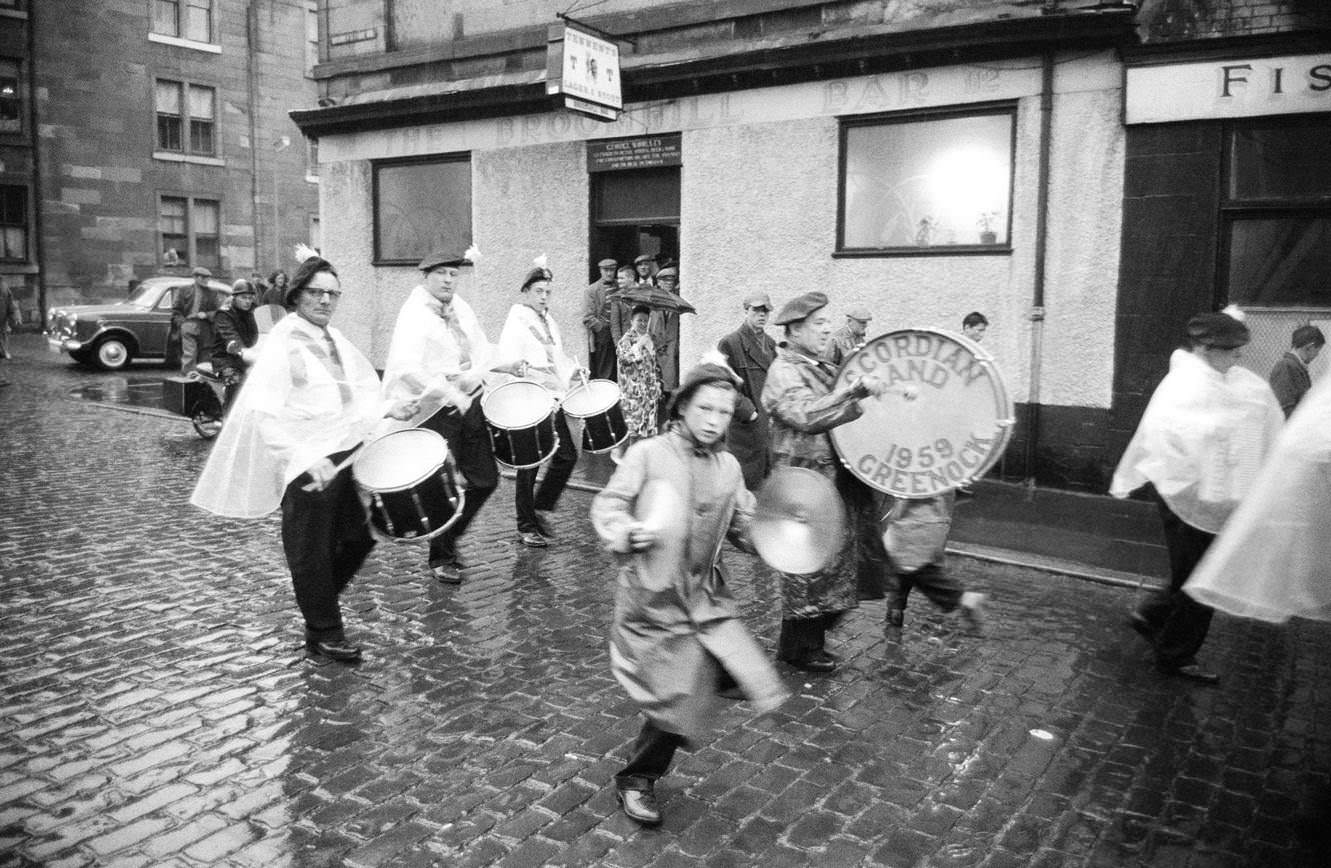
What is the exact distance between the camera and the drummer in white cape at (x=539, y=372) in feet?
26.1

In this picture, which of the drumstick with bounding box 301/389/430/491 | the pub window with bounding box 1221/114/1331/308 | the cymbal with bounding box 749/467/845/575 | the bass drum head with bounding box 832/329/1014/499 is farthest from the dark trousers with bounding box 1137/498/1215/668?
the pub window with bounding box 1221/114/1331/308

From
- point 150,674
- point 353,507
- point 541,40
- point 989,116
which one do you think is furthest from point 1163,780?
point 541,40

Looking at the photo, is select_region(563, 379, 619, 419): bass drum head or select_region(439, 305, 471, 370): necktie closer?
select_region(439, 305, 471, 370): necktie

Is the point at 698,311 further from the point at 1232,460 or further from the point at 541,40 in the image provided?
the point at 1232,460

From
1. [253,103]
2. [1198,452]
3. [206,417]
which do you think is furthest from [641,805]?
[253,103]

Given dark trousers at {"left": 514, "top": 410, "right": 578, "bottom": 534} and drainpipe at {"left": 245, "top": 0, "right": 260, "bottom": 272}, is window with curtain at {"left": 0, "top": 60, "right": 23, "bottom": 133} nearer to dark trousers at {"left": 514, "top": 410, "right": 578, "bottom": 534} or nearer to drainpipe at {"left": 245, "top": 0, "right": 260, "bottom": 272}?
drainpipe at {"left": 245, "top": 0, "right": 260, "bottom": 272}

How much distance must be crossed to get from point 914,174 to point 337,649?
322 inches

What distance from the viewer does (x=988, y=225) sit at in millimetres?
10898

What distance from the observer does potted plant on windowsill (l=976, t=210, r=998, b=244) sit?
35.6 feet

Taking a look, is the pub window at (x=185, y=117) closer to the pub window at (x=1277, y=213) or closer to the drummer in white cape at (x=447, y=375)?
the drummer in white cape at (x=447, y=375)

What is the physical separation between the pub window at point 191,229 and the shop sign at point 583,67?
75.6ft

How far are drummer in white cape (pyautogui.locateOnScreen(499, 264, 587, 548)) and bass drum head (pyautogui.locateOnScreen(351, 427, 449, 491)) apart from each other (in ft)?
7.31

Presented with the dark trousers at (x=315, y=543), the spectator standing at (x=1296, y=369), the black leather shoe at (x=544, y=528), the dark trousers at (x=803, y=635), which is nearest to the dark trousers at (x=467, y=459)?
the black leather shoe at (x=544, y=528)

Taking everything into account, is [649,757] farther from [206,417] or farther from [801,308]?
[206,417]
